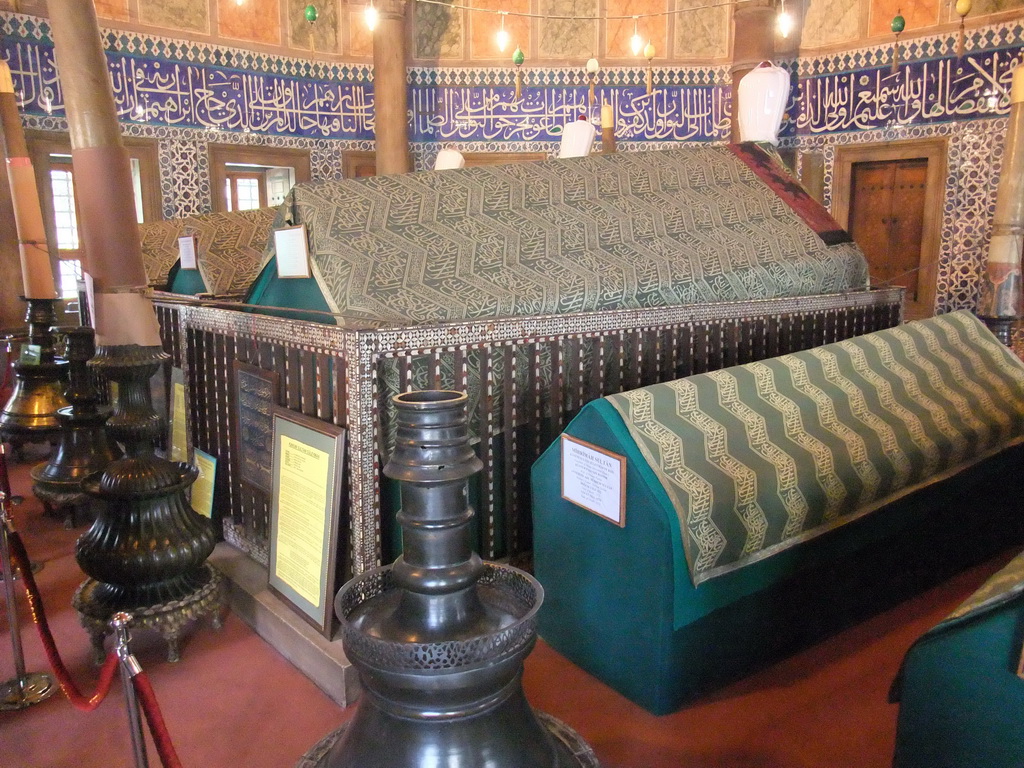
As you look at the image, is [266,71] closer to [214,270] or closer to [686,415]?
[214,270]

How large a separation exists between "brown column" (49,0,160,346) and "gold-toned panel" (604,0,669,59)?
306 inches

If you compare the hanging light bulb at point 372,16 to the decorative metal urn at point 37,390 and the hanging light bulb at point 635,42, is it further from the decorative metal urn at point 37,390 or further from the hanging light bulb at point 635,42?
the decorative metal urn at point 37,390

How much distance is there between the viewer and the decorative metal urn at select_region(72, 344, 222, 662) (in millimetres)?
2451

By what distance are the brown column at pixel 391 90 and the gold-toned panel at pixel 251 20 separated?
3.74ft

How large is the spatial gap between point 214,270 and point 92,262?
163 centimetres

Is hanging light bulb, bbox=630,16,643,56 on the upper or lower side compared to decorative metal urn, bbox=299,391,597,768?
upper

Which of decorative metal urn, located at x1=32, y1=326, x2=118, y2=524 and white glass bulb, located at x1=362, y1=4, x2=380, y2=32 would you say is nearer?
decorative metal urn, located at x1=32, y1=326, x2=118, y2=524

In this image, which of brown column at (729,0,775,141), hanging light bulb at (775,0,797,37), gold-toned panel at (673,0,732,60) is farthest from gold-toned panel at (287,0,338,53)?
hanging light bulb at (775,0,797,37)

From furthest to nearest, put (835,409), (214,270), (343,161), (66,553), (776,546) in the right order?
1. (343,161)
2. (214,270)
3. (66,553)
4. (835,409)
5. (776,546)

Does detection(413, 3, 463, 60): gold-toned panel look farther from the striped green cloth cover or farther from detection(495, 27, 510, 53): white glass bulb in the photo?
the striped green cloth cover

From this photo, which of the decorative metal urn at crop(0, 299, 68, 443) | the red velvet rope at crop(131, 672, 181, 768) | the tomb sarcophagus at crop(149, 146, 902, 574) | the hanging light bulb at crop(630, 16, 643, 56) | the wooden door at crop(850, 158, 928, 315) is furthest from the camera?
the hanging light bulb at crop(630, 16, 643, 56)

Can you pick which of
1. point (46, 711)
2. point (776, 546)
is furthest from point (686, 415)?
point (46, 711)

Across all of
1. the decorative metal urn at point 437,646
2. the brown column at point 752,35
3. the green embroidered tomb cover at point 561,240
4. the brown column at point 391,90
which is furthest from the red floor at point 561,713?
the brown column at point 752,35

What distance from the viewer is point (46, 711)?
221 cm
